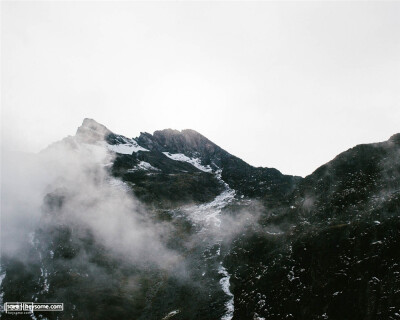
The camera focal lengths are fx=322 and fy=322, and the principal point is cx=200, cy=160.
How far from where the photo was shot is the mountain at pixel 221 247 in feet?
113

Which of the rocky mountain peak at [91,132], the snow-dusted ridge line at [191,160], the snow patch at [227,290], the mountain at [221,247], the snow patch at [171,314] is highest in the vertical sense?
the rocky mountain peak at [91,132]

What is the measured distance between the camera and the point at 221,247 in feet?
222

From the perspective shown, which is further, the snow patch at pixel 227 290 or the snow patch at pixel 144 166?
the snow patch at pixel 144 166

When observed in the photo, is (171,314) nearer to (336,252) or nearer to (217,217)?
(336,252)

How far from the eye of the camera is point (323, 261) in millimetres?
37375

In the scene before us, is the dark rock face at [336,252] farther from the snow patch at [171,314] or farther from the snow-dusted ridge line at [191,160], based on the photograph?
the snow-dusted ridge line at [191,160]

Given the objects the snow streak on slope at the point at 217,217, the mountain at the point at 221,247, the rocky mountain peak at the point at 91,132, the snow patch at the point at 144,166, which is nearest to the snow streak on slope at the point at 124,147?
the rocky mountain peak at the point at 91,132

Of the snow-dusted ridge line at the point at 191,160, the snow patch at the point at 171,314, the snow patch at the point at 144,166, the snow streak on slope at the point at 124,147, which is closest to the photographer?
the snow patch at the point at 171,314

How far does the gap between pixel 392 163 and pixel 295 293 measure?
2985 centimetres

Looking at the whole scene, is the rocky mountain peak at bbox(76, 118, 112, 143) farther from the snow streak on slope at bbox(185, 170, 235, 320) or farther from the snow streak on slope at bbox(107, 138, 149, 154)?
the snow streak on slope at bbox(185, 170, 235, 320)

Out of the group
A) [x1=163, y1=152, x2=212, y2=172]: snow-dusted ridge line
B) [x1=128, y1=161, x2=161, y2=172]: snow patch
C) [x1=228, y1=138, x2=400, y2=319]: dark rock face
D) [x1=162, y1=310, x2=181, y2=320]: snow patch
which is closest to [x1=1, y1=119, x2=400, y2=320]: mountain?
[x1=228, y1=138, x2=400, y2=319]: dark rock face

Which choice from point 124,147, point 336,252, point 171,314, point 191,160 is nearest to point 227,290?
point 171,314

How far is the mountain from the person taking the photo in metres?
34.4

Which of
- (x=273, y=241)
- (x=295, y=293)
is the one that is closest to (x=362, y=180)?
(x=273, y=241)
